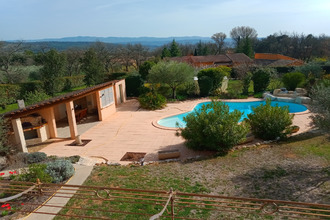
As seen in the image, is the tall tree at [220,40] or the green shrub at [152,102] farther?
the tall tree at [220,40]

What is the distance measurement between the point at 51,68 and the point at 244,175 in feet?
66.7

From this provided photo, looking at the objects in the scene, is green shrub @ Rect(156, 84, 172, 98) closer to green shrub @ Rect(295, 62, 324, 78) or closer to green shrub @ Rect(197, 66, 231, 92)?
green shrub @ Rect(197, 66, 231, 92)

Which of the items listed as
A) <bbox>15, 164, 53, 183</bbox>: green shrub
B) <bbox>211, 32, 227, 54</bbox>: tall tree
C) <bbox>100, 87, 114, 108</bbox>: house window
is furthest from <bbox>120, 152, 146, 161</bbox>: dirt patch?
<bbox>211, 32, 227, 54</bbox>: tall tree

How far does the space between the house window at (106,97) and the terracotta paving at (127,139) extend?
1.01 meters

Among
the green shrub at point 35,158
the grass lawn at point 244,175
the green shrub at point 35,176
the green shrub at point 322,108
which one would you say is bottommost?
the green shrub at point 35,158

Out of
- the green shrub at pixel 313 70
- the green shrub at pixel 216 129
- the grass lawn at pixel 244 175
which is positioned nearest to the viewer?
the grass lawn at pixel 244 175

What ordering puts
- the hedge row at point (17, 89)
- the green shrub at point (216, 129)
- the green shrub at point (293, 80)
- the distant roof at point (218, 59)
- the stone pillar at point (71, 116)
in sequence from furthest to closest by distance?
the distant roof at point (218, 59) < the hedge row at point (17, 89) < the green shrub at point (293, 80) < the stone pillar at point (71, 116) < the green shrub at point (216, 129)

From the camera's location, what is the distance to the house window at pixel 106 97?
49.3ft

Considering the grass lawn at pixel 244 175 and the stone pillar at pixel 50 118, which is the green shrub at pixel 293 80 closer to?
the grass lawn at pixel 244 175

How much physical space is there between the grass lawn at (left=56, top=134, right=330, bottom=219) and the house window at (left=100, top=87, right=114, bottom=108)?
24.5 feet

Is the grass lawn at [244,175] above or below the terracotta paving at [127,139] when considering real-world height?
above

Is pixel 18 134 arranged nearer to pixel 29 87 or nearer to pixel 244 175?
pixel 244 175

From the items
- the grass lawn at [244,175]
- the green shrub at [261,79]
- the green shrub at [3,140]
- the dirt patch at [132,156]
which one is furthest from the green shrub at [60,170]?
the green shrub at [261,79]

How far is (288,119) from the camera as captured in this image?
10242 millimetres
